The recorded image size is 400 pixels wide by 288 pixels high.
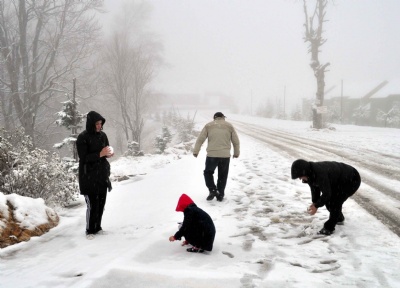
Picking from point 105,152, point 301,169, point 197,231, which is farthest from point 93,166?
point 301,169

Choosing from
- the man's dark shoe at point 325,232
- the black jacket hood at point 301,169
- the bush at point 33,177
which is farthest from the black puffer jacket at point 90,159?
the man's dark shoe at point 325,232

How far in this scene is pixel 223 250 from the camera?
12.5 feet

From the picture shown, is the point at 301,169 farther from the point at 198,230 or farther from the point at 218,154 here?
the point at 218,154

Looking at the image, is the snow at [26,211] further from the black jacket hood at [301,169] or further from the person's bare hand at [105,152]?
the black jacket hood at [301,169]

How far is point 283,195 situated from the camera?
6164 millimetres

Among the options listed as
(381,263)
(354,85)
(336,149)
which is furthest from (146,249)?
(354,85)

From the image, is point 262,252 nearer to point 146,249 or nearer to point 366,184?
point 146,249

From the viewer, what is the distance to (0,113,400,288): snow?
304 cm

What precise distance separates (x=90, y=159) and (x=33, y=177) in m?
2.11

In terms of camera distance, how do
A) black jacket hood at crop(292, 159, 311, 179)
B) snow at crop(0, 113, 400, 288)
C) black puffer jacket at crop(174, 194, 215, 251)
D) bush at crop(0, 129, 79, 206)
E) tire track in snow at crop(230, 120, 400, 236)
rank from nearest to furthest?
snow at crop(0, 113, 400, 288) → black puffer jacket at crop(174, 194, 215, 251) → black jacket hood at crop(292, 159, 311, 179) → tire track in snow at crop(230, 120, 400, 236) → bush at crop(0, 129, 79, 206)

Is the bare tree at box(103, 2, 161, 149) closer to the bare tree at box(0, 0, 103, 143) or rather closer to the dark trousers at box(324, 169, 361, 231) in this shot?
the bare tree at box(0, 0, 103, 143)

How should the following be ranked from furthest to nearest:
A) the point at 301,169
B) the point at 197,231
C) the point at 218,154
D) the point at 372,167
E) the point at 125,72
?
the point at 125,72 < the point at 372,167 < the point at 218,154 < the point at 301,169 < the point at 197,231

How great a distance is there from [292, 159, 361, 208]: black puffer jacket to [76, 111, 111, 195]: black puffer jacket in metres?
2.87

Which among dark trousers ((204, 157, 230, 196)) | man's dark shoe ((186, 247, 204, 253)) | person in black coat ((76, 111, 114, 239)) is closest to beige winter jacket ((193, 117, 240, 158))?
dark trousers ((204, 157, 230, 196))
